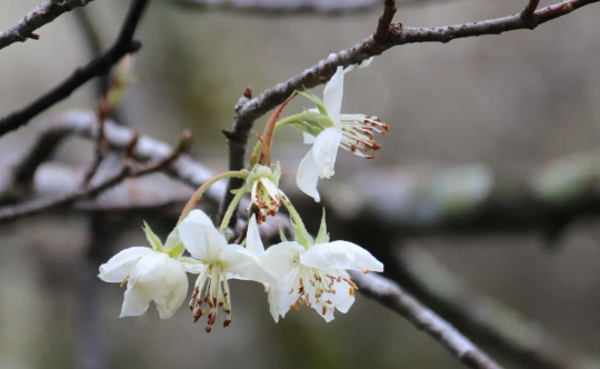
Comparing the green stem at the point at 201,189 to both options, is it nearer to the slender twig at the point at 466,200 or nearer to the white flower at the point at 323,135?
the white flower at the point at 323,135

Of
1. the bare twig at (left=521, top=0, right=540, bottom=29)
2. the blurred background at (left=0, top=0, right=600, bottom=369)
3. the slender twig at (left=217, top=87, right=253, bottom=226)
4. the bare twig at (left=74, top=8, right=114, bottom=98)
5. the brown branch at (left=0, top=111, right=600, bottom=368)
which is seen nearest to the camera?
the bare twig at (left=521, top=0, right=540, bottom=29)

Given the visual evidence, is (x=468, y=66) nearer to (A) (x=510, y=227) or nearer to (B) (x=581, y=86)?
(B) (x=581, y=86)

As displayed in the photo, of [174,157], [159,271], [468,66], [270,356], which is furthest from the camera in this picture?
[468,66]

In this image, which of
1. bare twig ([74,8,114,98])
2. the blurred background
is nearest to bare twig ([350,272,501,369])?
bare twig ([74,8,114,98])

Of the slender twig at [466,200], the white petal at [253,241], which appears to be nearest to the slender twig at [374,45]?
the white petal at [253,241]

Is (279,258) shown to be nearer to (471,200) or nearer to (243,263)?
(243,263)

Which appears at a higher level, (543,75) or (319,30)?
(319,30)

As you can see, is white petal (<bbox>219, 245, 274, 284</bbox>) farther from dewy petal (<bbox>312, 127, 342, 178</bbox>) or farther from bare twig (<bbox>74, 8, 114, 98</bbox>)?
bare twig (<bbox>74, 8, 114, 98</bbox>)

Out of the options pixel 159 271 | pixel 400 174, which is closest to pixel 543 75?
pixel 400 174
